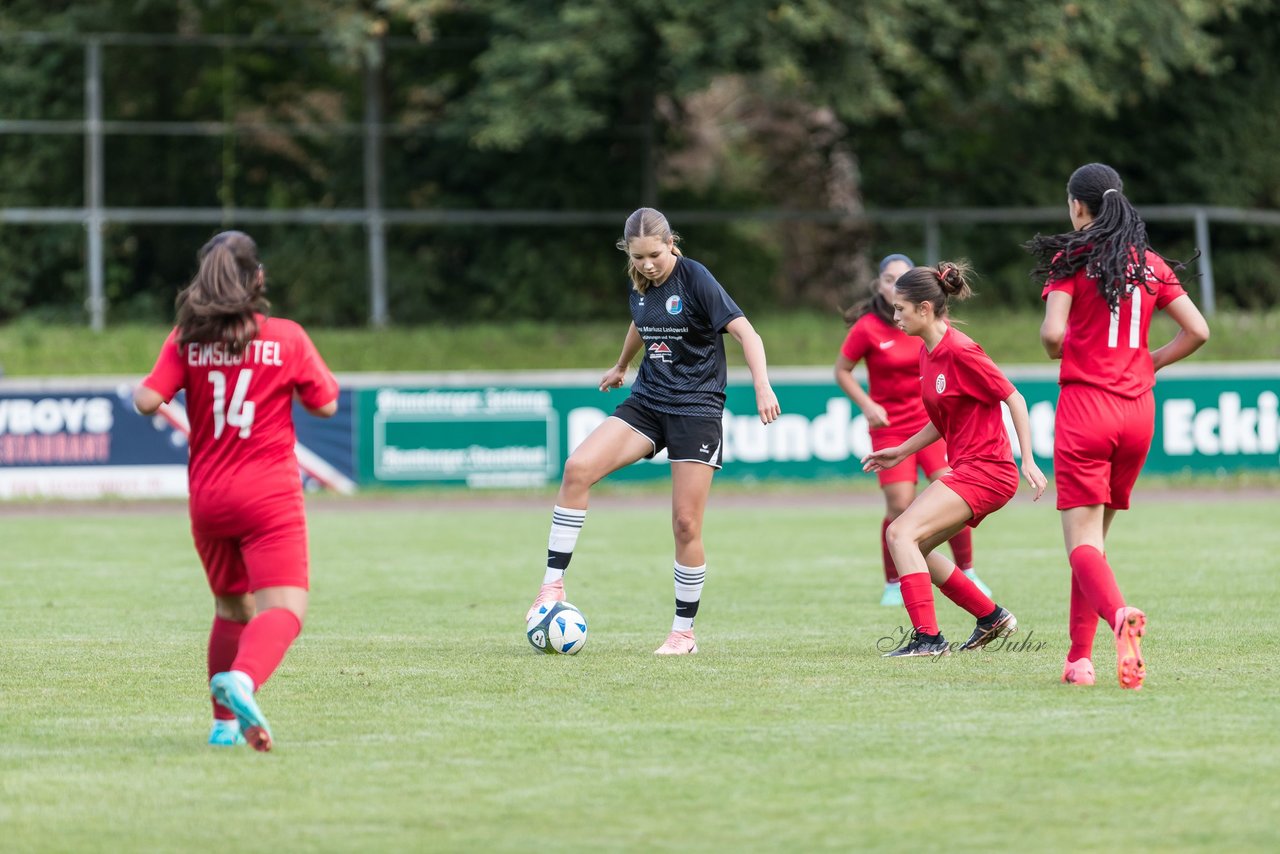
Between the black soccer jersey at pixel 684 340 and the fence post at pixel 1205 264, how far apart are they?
20304mm

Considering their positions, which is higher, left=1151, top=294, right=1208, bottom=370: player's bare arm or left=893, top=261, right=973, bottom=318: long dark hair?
left=893, top=261, right=973, bottom=318: long dark hair

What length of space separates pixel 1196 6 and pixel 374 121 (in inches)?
478

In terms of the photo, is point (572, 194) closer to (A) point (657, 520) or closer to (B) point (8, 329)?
(B) point (8, 329)

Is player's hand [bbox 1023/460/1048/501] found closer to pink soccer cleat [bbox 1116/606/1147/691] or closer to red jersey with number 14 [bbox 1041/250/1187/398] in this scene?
red jersey with number 14 [bbox 1041/250/1187/398]

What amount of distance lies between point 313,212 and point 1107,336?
70.0ft

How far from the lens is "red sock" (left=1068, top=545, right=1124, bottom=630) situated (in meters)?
7.11

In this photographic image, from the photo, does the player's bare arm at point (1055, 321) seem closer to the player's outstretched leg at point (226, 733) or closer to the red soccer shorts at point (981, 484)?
the red soccer shorts at point (981, 484)

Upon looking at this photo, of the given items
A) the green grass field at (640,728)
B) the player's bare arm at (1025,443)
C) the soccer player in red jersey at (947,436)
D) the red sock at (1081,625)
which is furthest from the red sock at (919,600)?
the red sock at (1081,625)

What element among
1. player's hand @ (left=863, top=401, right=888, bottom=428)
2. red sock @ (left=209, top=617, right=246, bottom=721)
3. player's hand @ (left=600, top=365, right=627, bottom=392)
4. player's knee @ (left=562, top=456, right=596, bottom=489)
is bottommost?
red sock @ (left=209, top=617, right=246, bottom=721)

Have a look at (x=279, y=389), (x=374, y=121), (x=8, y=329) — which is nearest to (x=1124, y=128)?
(x=374, y=121)

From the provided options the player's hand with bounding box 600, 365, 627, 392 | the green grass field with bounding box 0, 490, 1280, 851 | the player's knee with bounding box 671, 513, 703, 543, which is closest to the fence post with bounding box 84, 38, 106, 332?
the green grass field with bounding box 0, 490, 1280, 851

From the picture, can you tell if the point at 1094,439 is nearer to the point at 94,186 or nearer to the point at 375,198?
the point at 375,198

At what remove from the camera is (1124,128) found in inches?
1252

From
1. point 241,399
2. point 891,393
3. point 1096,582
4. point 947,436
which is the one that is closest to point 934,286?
point 947,436
